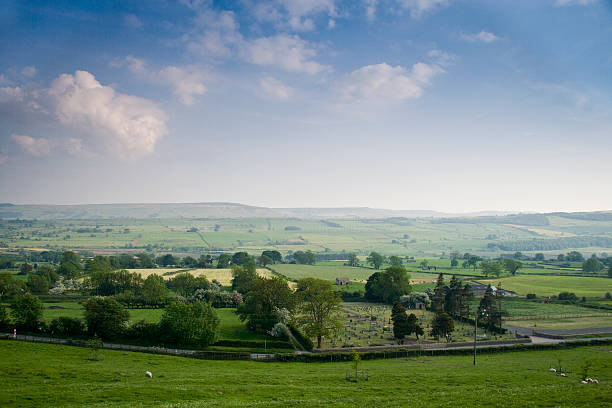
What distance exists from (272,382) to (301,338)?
21.8 meters

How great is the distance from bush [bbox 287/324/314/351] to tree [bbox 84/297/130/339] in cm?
2178

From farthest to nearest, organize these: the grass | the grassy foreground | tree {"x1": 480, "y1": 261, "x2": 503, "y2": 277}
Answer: tree {"x1": 480, "y1": 261, "x2": 503, "y2": 277} < the grass < the grassy foreground

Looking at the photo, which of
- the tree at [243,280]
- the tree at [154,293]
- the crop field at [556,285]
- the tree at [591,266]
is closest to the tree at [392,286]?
the crop field at [556,285]

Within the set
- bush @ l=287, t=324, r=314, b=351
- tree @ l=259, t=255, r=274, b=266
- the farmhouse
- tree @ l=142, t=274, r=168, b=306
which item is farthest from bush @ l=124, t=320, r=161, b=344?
tree @ l=259, t=255, r=274, b=266

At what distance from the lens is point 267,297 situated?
58.9 metres

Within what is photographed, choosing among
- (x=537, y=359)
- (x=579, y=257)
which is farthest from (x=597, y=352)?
(x=579, y=257)

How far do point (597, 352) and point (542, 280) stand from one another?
237 ft

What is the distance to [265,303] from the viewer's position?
192 ft

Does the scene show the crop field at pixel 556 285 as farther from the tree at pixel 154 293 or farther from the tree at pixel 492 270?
the tree at pixel 154 293

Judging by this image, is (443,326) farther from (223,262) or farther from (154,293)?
(223,262)

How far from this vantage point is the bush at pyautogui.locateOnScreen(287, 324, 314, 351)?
47.1 metres

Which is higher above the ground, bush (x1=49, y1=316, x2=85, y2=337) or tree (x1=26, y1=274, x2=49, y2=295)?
bush (x1=49, y1=316, x2=85, y2=337)

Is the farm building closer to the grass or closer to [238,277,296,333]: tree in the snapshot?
the grass

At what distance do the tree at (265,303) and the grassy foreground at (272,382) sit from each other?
15400 millimetres
